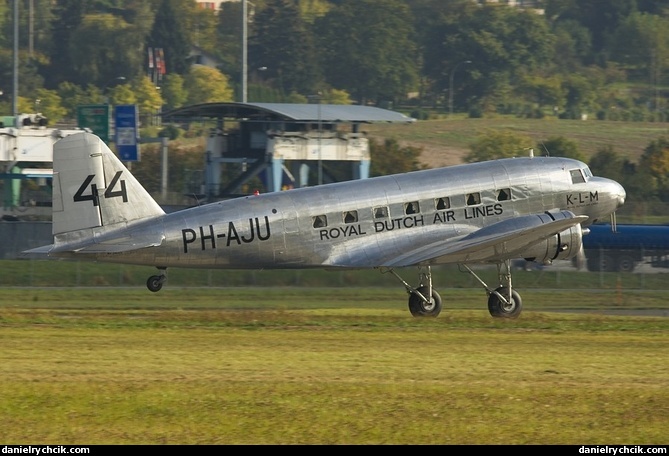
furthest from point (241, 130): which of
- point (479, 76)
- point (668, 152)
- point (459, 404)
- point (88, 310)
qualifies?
point (479, 76)

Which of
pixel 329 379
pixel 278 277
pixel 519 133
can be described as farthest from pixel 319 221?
pixel 519 133

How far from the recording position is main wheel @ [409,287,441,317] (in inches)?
1577

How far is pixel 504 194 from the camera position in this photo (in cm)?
4072

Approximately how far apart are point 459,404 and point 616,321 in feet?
63.1

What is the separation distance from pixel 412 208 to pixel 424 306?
311cm

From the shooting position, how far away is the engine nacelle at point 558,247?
40000 mm

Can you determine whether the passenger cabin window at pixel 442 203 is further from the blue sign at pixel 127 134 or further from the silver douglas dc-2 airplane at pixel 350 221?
the blue sign at pixel 127 134

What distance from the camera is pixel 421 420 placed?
2055 centimetres

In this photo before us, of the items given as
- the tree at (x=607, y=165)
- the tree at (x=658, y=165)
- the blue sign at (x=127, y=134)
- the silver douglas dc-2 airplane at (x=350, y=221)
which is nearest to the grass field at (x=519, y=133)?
the tree at (x=658, y=165)

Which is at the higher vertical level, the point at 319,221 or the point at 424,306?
the point at 319,221

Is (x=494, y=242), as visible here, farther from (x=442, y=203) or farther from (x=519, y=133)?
(x=519, y=133)

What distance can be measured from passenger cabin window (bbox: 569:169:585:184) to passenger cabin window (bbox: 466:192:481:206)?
11.5ft

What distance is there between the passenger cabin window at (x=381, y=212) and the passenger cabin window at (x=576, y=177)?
656 cm

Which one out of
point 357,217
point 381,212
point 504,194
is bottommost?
point 357,217
